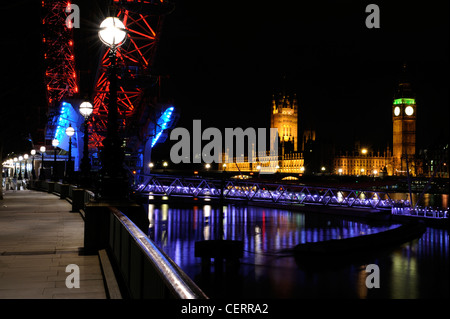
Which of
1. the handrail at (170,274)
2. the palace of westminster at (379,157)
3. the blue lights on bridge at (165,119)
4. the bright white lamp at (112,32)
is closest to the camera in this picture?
the handrail at (170,274)

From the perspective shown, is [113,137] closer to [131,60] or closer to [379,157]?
[131,60]

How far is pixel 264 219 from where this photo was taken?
6781cm

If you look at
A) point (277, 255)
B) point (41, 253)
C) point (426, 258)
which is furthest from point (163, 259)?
point (426, 258)

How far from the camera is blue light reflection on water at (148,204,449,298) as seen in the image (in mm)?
34062

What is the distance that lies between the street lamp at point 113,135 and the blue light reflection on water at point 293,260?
1932cm

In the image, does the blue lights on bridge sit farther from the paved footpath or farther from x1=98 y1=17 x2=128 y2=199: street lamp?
x1=98 y1=17 x2=128 y2=199: street lamp

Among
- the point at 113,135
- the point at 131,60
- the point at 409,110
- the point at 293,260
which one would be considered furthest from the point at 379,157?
the point at 113,135

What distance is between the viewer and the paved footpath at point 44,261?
907 cm

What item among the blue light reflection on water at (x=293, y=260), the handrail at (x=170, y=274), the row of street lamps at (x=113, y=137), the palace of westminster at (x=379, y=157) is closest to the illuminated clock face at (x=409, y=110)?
the palace of westminster at (x=379, y=157)

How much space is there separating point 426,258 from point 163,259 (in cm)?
4270

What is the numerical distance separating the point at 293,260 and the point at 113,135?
102 feet

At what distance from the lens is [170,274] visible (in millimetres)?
5109

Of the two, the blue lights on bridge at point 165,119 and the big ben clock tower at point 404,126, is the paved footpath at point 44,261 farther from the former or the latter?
the big ben clock tower at point 404,126
